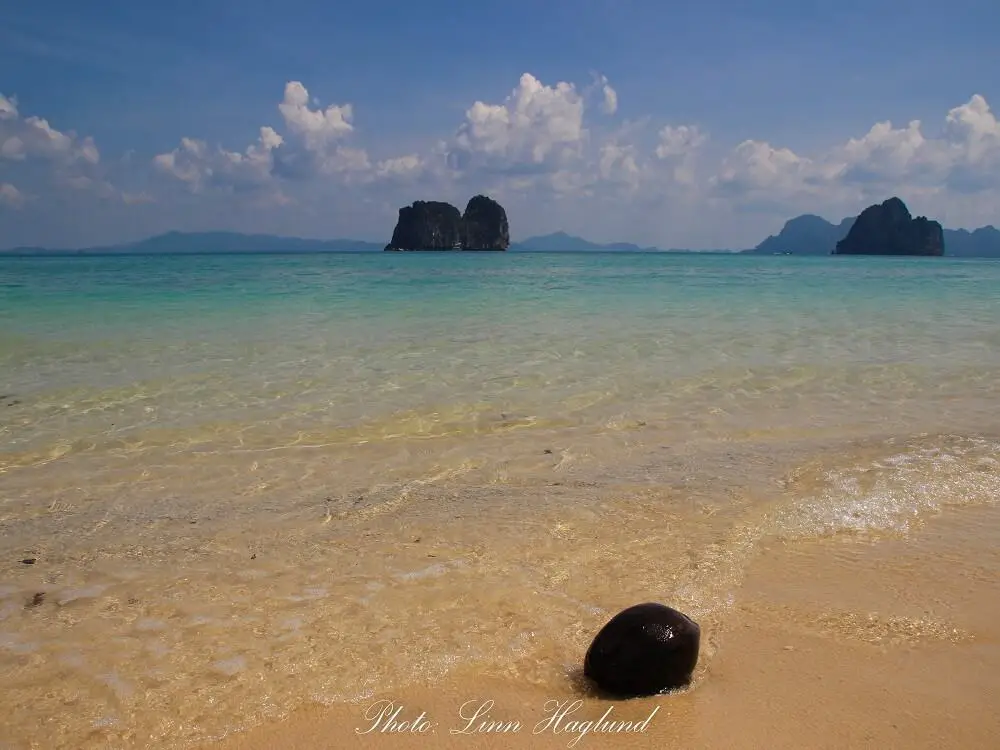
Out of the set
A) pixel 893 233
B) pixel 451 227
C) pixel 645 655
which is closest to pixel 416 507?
pixel 645 655

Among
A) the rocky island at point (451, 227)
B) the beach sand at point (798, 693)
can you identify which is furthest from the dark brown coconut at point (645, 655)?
the rocky island at point (451, 227)

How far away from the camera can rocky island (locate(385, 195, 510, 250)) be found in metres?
157

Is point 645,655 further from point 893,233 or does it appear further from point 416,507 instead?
point 893,233

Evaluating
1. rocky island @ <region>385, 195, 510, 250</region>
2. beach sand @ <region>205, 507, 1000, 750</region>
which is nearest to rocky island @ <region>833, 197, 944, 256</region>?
rocky island @ <region>385, 195, 510, 250</region>

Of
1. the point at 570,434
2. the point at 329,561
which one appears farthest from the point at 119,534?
the point at 570,434

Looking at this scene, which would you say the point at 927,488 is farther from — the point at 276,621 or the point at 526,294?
the point at 526,294

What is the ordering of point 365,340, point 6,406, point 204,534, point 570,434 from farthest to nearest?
point 365,340, point 6,406, point 570,434, point 204,534

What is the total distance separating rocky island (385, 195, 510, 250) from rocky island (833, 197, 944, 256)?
88.2m

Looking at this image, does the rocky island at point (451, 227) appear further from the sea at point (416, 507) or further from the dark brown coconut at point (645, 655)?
the dark brown coconut at point (645, 655)

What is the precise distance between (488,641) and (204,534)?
8.29ft

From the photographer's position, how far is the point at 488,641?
339 cm

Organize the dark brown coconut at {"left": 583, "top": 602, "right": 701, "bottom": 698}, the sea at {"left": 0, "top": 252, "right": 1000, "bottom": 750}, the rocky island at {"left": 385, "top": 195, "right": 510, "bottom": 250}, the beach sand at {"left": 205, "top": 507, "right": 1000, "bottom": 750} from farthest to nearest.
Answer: the rocky island at {"left": 385, "top": 195, "right": 510, "bottom": 250}
the sea at {"left": 0, "top": 252, "right": 1000, "bottom": 750}
the dark brown coconut at {"left": 583, "top": 602, "right": 701, "bottom": 698}
the beach sand at {"left": 205, "top": 507, "right": 1000, "bottom": 750}

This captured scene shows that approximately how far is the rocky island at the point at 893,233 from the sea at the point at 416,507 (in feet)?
576

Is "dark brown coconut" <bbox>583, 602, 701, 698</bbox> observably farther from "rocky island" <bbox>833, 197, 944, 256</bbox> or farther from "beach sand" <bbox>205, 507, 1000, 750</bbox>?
"rocky island" <bbox>833, 197, 944, 256</bbox>
